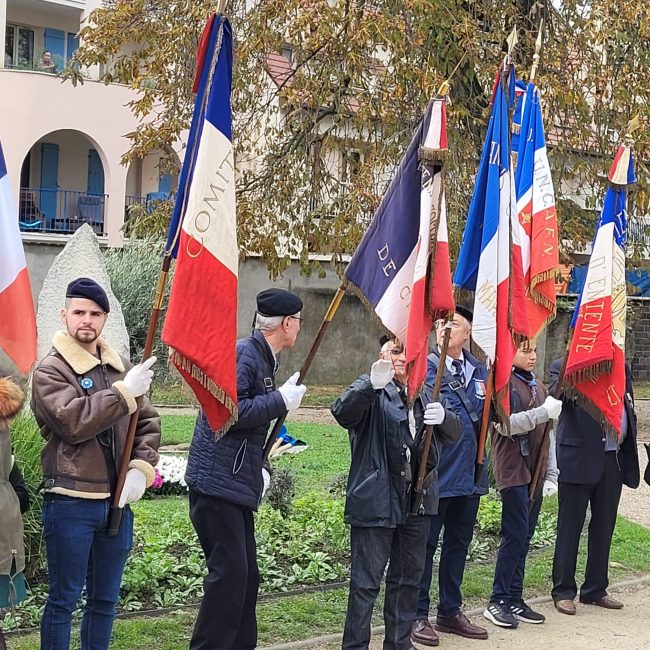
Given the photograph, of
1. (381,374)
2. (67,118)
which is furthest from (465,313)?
(67,118)

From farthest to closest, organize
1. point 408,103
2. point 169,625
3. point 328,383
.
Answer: point 328,383
point 408,103
point 169,625

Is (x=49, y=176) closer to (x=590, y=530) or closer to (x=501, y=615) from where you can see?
(x=590, y=530)

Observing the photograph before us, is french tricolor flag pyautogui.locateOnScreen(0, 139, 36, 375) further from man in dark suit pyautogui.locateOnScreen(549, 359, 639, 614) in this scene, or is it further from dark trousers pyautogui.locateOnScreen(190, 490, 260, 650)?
man in dark suit pyautogui.locateOnScreen(549, 359, 639, 614)

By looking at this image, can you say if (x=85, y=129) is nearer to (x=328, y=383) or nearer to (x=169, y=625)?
(x=328, y=383)

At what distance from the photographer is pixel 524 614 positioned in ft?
22.2

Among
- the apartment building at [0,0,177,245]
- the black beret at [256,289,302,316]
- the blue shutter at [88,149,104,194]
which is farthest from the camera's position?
the blue shutter at [88,149,104,194]

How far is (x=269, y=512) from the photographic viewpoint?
8211mm

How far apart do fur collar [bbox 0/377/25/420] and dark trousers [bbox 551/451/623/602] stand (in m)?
4.17

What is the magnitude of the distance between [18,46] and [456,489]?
22.8 meters

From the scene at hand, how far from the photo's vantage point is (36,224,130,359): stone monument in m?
8.64

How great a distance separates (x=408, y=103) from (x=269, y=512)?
6274 mm

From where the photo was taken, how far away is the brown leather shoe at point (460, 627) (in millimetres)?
6301

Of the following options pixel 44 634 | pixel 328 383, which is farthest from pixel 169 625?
pixel 328 383

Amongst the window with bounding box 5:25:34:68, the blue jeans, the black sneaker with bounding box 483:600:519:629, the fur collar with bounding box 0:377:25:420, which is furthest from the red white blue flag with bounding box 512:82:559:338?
the window with bounding box 5:25:34:68
